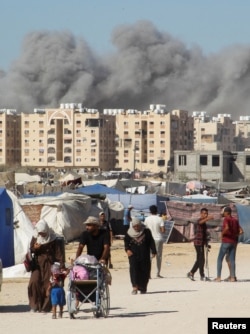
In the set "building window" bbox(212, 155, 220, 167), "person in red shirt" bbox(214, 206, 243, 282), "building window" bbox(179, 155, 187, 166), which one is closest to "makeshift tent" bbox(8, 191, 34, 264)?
"person in red shirt" bbox(214, 206, 243, 282)

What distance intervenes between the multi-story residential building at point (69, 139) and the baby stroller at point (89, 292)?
124m

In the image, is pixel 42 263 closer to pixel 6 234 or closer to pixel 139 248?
pixel 139 248

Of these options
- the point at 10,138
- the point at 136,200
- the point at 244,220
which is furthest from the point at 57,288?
the point at 10,138

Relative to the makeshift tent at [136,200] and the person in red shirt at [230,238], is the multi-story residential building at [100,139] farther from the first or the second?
the person in red shirt at [230,238]

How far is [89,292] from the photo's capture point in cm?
1256

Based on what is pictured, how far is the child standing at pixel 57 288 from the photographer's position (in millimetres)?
12680

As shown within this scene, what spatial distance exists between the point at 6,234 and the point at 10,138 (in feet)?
438

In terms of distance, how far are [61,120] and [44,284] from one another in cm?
12953

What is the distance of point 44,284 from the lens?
13.3 meters

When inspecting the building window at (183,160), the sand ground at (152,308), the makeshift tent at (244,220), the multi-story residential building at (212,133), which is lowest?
the makeshift tent at (244,220)

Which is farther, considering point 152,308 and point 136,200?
point 136,200

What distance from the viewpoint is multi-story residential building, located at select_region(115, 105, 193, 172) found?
141000mm

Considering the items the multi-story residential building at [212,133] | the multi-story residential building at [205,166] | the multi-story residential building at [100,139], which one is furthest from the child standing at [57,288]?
the multi-story residential building at [212,133]

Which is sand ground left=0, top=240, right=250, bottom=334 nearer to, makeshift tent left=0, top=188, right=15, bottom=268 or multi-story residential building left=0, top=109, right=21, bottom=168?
makeshift tent left=0, top=188, right=15, bottom=268
